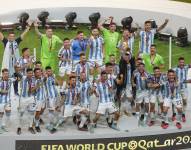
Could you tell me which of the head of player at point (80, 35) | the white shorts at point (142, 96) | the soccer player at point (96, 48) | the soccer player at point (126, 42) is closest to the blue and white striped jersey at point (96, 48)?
the soccer player at point (96, 48)

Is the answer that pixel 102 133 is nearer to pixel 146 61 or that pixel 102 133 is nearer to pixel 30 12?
pixel 146 61

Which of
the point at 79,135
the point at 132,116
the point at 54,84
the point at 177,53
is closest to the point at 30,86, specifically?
Answer: the point at 54,84

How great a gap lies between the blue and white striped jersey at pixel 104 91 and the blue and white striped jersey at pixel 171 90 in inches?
43.1

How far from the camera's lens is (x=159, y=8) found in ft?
67.2

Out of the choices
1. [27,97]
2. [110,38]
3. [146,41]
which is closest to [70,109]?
[27,97]

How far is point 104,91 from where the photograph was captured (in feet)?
39.1

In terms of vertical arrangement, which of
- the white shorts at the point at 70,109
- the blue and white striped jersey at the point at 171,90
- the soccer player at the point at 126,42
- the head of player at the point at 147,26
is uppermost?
the head of player at the point at 147,26

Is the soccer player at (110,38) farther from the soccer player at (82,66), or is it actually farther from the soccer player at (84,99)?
the soccer player at (84,99)

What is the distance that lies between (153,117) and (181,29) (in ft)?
21.6

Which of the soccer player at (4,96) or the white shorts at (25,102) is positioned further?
the white shorts at (25,102)

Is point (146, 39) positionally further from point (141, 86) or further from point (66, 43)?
point (66, 43)

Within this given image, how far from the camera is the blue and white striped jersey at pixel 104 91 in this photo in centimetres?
1193

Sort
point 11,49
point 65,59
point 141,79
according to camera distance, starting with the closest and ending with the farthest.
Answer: point 141,79 → point 65,59 → point 11,49

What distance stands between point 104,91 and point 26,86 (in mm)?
1470
